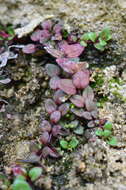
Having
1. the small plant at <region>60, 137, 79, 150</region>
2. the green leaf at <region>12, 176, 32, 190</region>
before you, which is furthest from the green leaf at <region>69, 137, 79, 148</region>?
the green leaf at <region>12, 176, 32, 190</region>

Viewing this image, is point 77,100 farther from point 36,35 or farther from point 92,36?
point 36,35

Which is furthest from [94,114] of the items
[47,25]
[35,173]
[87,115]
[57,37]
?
[47,25]

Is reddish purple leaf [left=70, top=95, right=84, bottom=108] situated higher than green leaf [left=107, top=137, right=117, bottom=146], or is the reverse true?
reddish purple leaf [left=70, top=95, right=84, bottom=108]

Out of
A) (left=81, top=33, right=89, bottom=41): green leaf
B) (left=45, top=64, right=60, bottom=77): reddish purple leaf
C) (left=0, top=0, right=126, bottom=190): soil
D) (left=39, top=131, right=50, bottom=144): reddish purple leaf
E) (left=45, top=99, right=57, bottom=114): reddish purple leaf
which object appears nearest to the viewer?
(left=0, top=0, right=126, bottom=190): soil

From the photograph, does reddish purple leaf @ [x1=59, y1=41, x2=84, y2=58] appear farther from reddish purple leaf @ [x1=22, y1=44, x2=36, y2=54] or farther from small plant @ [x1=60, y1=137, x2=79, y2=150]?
small plant @ [x1=60, y1=137, x2=79, y2=150]

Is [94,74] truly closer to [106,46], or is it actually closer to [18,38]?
[106,46]

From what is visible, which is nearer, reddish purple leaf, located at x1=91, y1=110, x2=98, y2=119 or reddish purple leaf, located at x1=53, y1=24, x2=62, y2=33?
reddish purple leaf, located at x1=91, y1=110, x2=98, y2=119
